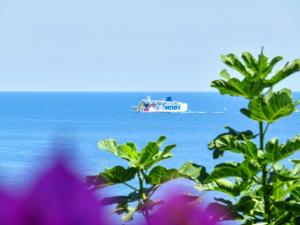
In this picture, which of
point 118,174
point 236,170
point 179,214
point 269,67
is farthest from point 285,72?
point 179,214

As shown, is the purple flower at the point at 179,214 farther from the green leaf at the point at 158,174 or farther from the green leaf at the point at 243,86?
the green leaf at the point at 243,86

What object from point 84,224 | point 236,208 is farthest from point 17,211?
point 236,208

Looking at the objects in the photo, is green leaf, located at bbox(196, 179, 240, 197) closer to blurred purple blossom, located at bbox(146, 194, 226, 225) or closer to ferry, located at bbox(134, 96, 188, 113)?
blurred purple blossom, located at bbox(146, 194, 226, 225)

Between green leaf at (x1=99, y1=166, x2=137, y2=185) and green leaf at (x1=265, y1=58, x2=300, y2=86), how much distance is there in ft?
1.96

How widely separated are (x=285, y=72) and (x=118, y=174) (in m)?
0.70

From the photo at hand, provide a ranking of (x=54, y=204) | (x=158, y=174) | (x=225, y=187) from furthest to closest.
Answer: (x=225, y=187)
(x=158, y=174)
(x=54, y=204)

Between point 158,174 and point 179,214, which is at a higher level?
point 179,214

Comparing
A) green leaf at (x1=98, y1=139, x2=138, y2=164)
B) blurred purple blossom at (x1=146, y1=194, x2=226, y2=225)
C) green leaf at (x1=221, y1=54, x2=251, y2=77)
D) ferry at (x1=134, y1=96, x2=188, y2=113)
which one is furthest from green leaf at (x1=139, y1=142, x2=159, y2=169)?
ferry at (x1=134, y1=96, x2=188, y2=113)

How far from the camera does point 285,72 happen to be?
76.7 inches

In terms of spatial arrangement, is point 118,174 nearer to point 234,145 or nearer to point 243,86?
point 234,145

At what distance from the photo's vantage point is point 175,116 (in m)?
101

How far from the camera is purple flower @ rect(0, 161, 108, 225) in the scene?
0.25 meters

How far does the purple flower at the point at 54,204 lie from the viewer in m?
0.25

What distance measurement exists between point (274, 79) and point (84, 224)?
1.78m
